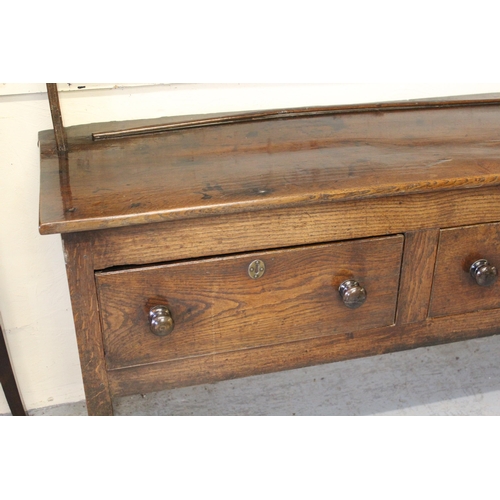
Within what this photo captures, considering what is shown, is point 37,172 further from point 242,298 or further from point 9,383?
point 242,298

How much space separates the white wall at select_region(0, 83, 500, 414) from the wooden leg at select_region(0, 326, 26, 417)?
94 millimetres

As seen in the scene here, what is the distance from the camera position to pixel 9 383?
1.75m

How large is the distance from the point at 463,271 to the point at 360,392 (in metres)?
0.76

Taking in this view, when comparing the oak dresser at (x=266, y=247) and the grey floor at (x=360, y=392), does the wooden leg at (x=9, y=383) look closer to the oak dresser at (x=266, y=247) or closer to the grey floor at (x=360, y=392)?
the grey floor at (x=360, y=392)

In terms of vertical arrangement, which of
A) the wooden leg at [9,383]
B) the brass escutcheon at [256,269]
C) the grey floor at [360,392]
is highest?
the brass escutcheon at [256,269]

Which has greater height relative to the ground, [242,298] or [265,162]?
[265,162]

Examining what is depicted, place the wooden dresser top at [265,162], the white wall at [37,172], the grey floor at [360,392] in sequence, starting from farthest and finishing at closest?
1. the grey floor at [360,392]
2. the white wall at [37,172]
3. the wooden dresser top at [265,162]

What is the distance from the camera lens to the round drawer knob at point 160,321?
1.17 metres

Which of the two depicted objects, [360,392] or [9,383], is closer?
[9,383]

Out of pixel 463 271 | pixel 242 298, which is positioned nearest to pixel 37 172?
pixel 242 298

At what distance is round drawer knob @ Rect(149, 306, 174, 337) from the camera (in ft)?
3.84

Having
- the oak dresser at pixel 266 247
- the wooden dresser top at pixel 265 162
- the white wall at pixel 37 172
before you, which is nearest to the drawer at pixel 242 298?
the oak dresser at pixel 266 247

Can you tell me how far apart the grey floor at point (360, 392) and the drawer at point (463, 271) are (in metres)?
0.63

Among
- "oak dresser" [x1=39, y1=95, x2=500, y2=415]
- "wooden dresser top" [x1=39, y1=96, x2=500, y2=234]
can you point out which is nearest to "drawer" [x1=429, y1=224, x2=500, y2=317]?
"oak dresser" [x1=39, y1=95, x2=500, y2=415]
